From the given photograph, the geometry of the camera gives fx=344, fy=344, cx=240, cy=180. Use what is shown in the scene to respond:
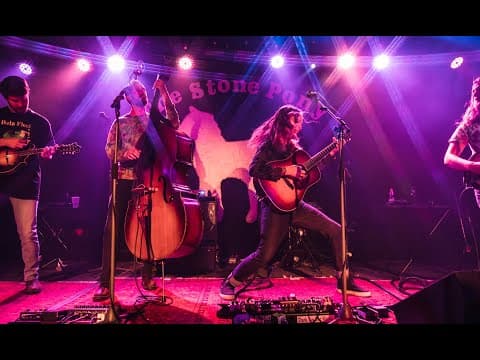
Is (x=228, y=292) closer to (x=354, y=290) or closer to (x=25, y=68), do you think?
(x=354, y=290)

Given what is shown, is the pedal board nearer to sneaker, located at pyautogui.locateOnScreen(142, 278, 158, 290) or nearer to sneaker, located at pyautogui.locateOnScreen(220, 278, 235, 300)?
sneaker, located at pyautogui.locateOnScreen(142, 278, 158, 290)

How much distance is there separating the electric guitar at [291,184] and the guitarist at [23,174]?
2.93 metres

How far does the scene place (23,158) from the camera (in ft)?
15.2

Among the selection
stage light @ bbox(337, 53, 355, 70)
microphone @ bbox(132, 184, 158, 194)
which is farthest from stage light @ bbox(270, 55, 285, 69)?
microphone @ bbox(132, 184, 158, 194)

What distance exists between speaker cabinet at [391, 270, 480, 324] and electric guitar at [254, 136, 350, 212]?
163 centimetres

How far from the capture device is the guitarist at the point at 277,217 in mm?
4082

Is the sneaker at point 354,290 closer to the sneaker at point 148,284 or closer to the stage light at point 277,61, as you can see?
the sneaker at point 148,284

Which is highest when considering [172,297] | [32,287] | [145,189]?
[145,189]

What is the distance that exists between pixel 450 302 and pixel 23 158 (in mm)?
5192

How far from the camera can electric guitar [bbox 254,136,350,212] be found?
415 centimetres

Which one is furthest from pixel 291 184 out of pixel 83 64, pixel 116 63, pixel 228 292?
pixel 83 64

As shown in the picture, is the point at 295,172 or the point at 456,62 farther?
the point at 456,62
